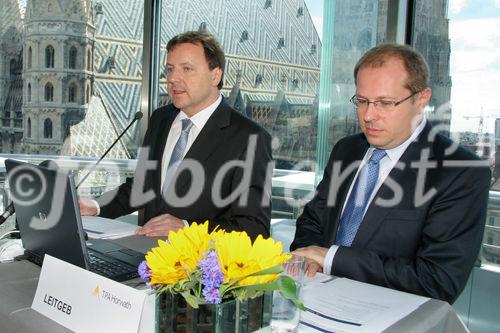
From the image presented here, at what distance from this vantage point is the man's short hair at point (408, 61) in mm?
1541

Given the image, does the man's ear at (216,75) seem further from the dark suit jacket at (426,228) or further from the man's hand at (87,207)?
the dark suit jacket at (426,228)

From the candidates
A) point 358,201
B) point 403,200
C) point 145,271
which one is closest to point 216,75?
point 358,201

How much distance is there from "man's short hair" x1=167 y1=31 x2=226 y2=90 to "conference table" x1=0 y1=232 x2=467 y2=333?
113 centimetres

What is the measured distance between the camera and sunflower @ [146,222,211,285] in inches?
31.5

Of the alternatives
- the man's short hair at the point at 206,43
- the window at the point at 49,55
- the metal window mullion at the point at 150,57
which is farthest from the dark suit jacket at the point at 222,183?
the window at the point at 49,55

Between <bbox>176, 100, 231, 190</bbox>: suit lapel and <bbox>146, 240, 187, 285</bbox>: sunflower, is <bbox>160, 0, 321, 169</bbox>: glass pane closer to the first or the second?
<bbox>176, 100, 231, 190</bbox>: suit lapel

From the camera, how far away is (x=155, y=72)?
3.67 meters

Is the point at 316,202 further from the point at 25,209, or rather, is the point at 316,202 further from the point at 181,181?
the point at 25,209

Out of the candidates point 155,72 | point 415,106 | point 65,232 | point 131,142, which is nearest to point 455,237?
point 415,106

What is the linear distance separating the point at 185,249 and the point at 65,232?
1.51 ft

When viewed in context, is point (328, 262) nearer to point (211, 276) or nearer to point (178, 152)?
point (211, 276)

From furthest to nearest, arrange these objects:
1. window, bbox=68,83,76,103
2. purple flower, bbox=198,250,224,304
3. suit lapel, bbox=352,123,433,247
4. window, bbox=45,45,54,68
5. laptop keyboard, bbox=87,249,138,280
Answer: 1. window, bbox=45,45,54,68
2. window, bbox=68,83,76,103
3. suit lapel, bbox=352,123,433,247
4. laptop keyboard, bbox=87,249,138,280
5. purple flower, bbox=198,250,224,304

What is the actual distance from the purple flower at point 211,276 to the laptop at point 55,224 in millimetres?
439

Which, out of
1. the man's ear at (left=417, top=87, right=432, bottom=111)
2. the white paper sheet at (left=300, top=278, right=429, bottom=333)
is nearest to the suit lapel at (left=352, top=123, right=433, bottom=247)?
the man's ear at (left=417, top=87, right=432, bottom=111)
